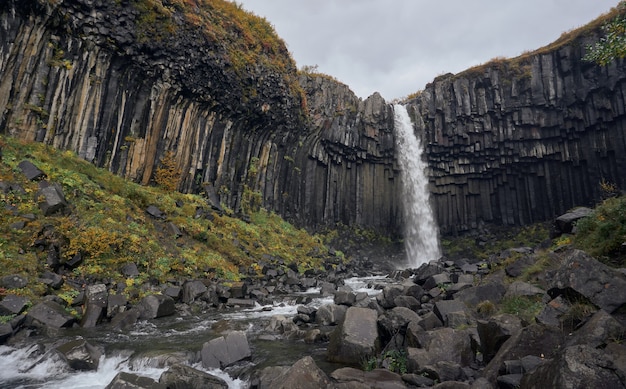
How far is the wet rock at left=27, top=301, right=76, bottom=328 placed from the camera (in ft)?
30.3

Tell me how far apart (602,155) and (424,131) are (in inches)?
659

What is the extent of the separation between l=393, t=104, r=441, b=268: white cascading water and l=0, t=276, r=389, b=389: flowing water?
31541 millimetres

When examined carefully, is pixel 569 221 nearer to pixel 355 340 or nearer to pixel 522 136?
pixel 355 340

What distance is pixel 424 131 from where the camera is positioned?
4047 centimetres

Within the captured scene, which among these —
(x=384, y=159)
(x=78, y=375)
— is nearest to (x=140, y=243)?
(x=78, y=375)

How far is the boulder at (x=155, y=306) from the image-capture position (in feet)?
37.7

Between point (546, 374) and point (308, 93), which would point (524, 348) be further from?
point (308, 93)

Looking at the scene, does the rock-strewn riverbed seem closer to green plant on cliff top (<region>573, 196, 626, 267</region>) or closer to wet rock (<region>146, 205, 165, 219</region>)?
green plant on cliff top (<region>573, 196, 626, 267</region>)

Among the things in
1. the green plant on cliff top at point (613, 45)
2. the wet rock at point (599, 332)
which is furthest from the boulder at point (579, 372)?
the green plant on cliff top at point (613, 45)

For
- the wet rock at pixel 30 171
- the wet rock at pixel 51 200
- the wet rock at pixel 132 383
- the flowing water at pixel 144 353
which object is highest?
the wet rock at pixel 30 171

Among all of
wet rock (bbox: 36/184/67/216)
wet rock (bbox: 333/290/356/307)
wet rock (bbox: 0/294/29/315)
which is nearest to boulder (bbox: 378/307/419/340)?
wet rock (bbox: 333/290/356/307)

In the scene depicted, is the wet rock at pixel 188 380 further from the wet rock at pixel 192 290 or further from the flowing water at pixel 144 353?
the wet rock at pixel 192 290

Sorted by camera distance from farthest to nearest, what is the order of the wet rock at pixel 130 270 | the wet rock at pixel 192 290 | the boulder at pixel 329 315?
the wet rock at pixel 192 290
the wet rock at pixel 130 270
the boulder at pixel 329 315

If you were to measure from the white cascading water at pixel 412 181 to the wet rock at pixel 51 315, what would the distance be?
3472 centimetres
